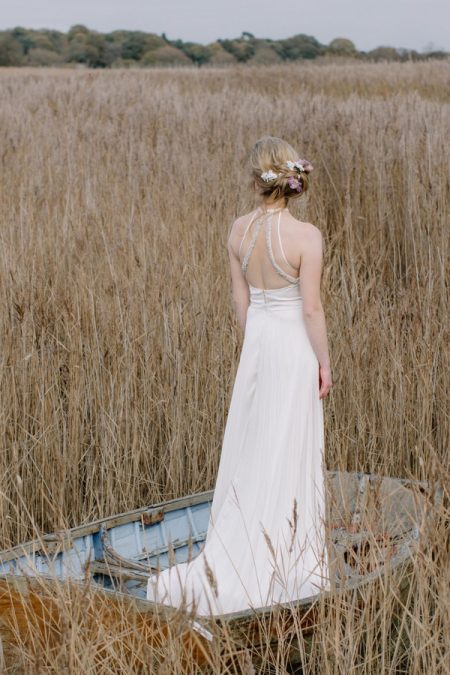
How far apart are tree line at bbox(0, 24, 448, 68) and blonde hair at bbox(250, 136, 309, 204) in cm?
4329

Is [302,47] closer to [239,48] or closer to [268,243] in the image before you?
[239,48]

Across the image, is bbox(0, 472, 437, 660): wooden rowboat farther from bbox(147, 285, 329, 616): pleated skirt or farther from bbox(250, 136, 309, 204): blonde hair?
bbox(250, 136, 309, 204): blonde hair

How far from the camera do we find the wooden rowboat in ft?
7.09

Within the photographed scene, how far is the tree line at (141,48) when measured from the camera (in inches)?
1855

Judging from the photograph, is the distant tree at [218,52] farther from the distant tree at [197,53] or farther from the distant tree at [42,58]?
the distant tree at [42,58]

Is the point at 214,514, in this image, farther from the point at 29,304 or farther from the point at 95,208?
the point at 95,208

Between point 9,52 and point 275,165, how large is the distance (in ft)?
142

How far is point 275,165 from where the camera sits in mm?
2494

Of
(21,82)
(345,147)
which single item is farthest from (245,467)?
(21,82)

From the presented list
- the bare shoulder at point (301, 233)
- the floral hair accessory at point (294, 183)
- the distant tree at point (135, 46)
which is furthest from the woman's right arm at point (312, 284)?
the distant tree at point (135, 46)

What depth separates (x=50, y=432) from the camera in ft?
11.4

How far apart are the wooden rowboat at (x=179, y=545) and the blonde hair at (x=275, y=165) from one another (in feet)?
2.43

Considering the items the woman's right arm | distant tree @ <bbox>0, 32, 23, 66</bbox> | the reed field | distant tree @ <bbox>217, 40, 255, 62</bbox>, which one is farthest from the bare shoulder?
distant tree @ <bbox>217, 40, 255, 62</bbox>

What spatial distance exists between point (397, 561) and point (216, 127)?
18.1 feet
